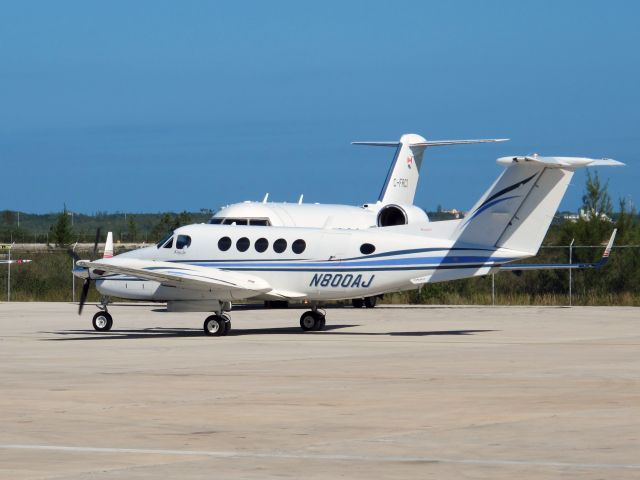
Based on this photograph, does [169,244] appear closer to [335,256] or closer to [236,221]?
[335,256]

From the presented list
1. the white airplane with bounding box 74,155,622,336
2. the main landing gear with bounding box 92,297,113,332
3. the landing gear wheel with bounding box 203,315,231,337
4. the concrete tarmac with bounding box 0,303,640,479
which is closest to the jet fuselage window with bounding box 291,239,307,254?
the white airplane with bounding box 74,155,622,336

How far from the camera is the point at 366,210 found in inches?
1818

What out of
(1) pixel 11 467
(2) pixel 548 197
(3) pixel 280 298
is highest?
(2) pixel 548 197

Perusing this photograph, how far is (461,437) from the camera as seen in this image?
44.8ft

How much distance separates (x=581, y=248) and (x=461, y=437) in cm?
3815

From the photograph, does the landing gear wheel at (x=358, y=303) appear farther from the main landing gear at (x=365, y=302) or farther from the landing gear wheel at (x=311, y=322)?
the landing gear wheel at (x=311, y=322)

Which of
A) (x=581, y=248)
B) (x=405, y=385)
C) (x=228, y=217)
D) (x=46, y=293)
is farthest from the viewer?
(x=46, y=293)

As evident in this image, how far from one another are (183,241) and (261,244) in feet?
6.38

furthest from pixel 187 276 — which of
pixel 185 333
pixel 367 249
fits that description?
pixel 367 249

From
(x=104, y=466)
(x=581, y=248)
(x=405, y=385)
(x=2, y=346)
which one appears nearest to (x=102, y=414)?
(x=104, y=466)

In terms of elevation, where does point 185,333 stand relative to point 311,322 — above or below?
below

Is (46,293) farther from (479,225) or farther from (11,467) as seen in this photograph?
(11,467)

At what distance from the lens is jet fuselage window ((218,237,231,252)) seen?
31031 mm

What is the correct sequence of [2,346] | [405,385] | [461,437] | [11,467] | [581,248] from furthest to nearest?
[581,248] → [2,346] → [405,385] → [461,437] → [11,467]
